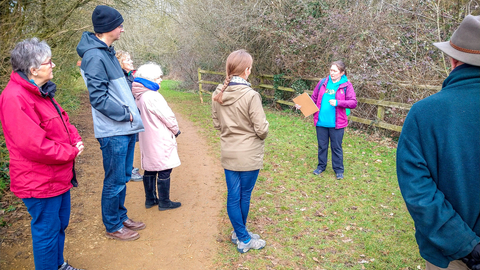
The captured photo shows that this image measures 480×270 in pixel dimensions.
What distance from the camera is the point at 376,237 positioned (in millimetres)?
3951

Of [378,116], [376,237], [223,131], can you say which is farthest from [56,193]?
[378,116]

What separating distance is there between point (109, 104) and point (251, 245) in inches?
84.3

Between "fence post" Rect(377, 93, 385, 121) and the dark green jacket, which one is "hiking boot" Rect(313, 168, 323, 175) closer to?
"fence post" Rect(377, 93, 385, 121)

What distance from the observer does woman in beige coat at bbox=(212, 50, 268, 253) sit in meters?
3.18

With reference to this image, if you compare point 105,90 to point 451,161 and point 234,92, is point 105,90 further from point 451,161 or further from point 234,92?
point 451,161

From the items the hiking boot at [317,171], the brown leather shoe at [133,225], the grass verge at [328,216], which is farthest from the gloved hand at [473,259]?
the hiking boot at [317,171]

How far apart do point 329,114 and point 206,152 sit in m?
3.09

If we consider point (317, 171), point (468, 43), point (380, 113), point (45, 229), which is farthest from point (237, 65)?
point (380, 113)

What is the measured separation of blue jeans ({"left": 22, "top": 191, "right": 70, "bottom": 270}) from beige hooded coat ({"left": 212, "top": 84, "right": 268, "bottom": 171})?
1.60 meters

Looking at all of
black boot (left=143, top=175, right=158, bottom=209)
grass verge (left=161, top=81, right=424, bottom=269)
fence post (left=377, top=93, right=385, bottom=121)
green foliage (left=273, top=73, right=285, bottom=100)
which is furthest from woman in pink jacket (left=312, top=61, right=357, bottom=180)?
green foliage (left=273, top=73, right=285, bottom=100)

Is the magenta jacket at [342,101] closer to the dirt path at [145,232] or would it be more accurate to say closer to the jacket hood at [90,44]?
the dirt path at [145,232]

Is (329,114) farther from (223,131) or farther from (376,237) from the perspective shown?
(223,131)

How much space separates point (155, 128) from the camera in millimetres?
4180

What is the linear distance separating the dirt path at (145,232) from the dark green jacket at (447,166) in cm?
231
